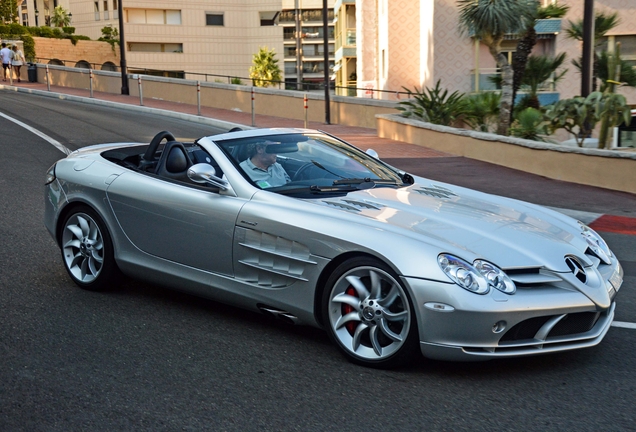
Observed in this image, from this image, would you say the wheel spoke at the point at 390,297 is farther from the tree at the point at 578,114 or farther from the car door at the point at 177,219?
the tree at the point at 578,114

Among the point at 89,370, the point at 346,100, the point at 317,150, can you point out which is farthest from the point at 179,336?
the point at 346,100

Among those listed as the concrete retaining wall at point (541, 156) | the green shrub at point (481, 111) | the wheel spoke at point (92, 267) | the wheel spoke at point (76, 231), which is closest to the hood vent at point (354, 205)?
the wheel spoke at point (92, 267)

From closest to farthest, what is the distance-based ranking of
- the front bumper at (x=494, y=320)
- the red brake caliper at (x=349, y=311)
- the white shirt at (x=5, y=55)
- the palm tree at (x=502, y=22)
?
the front bumper at (x=494, y=320) < the red brake caliper at (x=349, y=311) < the palm tree at (x=502, y=22) < the white shirt at (x=5, y=55)

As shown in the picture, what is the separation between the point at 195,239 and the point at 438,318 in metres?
1.94

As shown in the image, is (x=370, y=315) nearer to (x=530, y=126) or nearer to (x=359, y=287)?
(x=359, y=287)

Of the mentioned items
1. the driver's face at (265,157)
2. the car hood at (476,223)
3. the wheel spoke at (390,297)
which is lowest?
the wheel spoke at (390,297)

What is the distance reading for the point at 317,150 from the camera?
604cm

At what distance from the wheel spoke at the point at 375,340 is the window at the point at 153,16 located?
7265 centimetres

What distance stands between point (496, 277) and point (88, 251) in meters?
3.37

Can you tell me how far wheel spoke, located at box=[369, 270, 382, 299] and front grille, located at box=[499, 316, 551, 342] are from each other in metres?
0.72

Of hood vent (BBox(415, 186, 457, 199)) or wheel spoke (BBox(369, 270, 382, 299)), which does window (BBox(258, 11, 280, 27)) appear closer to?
hood vent (BBox(415, 186, 457, 199))

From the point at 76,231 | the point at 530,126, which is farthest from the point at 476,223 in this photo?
the point at 530,126

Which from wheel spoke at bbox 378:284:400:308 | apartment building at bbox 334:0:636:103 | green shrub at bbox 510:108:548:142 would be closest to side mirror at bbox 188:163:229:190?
wheel spoke at bbox 378:284:400:308

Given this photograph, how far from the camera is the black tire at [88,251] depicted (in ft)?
19.8
